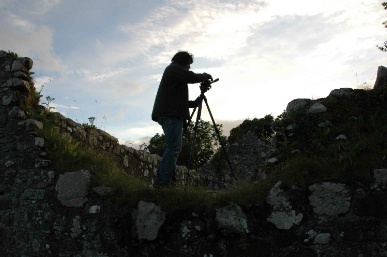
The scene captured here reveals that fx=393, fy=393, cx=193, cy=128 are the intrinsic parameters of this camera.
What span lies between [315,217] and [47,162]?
3439 mm

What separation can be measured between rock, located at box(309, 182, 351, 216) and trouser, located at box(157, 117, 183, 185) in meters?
1.89

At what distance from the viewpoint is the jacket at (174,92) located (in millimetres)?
5035

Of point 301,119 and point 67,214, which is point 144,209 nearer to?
point 67,214

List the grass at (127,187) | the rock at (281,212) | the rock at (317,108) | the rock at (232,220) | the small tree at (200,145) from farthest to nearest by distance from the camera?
the small tree at (200,145) → the rock at (317,108) → the grass at (127,187) → the rock at (232,220) → the rock at (281,212)

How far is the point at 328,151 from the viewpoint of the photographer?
4.18 metres

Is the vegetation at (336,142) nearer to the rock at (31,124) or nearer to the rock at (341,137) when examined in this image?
the rock at (341,137)

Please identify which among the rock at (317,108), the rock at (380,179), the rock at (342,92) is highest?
the rock at (342,92)

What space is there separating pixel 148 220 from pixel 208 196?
0.72 metres

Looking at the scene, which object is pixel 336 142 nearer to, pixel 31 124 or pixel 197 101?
pixel 197 101

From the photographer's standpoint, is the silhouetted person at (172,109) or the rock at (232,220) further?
the silhouetted person at (172,109)

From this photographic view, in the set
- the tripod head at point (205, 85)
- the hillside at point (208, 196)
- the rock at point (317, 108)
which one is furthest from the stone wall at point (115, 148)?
the rock at point (317, 108)

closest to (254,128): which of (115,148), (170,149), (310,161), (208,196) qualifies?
(115,148)

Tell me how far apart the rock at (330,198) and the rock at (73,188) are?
2.70m

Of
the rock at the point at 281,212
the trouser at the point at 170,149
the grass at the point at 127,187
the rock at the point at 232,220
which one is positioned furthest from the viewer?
the trouser at the point at 170,149
